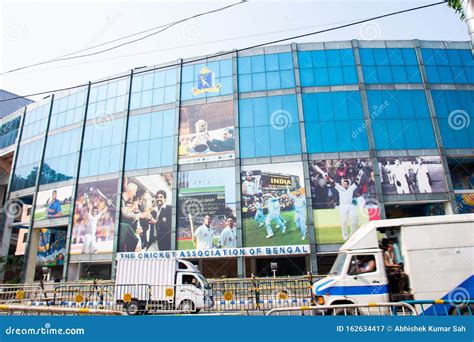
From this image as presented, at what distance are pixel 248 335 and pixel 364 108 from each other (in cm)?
2669

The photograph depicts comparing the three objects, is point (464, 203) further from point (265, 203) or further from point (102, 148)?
point (102, 148)

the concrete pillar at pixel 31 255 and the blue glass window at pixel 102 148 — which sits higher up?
the blue glass window at pixel 102 148

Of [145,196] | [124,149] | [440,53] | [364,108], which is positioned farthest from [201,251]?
[440,53]

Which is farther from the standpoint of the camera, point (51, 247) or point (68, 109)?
point (51, 247)

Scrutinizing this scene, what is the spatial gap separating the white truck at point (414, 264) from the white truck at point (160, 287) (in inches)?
255

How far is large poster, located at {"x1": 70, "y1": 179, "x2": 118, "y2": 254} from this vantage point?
2803cm

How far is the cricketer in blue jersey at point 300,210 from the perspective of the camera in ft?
80.4

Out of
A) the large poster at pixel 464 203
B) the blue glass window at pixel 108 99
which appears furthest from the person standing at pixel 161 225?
the large poster at pixel 464 203

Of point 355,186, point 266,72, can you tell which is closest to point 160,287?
point 355,186

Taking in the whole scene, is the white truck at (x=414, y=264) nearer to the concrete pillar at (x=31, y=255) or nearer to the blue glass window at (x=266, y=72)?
the blue glass window at (x=266, y=72)

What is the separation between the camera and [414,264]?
877cm

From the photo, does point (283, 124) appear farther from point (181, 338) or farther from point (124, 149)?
point (181, 338)

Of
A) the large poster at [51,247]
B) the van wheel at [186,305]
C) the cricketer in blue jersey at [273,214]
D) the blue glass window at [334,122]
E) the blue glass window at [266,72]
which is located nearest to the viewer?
the van wheel at [186,305]

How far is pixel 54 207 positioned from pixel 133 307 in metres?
23.5
